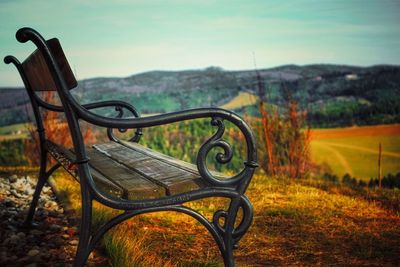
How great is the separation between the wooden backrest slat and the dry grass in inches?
33.0

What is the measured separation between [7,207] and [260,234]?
69.0 inches

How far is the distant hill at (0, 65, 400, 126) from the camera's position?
239 inches

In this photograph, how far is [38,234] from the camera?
2404mm

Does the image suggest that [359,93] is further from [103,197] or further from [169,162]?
[103,197]

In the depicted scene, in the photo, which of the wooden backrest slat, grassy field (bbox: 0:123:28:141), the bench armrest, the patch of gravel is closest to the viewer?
the bench armrest

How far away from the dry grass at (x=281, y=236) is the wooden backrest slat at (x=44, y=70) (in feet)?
2.75

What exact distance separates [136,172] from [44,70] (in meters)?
0.59

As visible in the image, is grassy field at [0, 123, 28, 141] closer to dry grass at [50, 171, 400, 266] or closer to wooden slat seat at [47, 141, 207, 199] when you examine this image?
dry grass at [50, 171, 400, 266]

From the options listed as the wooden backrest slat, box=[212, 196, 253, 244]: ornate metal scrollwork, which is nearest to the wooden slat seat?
box=[212, 196, 253, 244]: ornate metal scrollwork

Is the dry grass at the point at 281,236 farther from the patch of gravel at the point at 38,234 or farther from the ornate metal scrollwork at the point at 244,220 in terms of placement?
the ornate metal scrollwork at the point at 244,220

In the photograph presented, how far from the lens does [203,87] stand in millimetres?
10039

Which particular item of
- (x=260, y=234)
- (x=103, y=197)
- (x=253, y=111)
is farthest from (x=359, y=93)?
(x=103, y=197)

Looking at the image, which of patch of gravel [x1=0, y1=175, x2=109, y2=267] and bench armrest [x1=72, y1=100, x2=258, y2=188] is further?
patch of gravel [x1=0, y1=175, x2=109, y2=267]

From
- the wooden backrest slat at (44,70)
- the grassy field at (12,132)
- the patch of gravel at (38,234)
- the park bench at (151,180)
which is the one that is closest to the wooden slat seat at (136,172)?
the park bench at (151,180)
